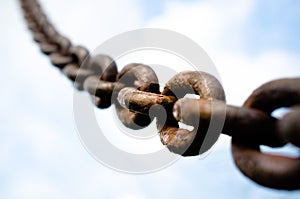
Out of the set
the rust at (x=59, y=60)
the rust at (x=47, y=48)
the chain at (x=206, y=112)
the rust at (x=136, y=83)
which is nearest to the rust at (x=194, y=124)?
the chain at (x=206, y=112)

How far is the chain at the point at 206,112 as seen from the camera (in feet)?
2.25

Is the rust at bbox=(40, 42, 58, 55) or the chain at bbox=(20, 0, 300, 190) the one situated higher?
the rust at bbox=(40, 42, 58, 55)

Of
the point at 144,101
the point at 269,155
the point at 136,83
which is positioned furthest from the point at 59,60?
the point at 269,155

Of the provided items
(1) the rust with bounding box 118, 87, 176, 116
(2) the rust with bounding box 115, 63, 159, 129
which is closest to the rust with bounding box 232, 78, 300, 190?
(1) the rust with bounding box 118, 87, 176, 116

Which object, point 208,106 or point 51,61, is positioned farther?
point 51,61

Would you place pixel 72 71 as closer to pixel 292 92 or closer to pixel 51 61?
pixel 51 61

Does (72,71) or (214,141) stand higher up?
(72,71)

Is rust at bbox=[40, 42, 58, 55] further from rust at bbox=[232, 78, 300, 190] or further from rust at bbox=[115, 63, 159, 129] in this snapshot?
rust at bbox=[232, 78, 300, 190]

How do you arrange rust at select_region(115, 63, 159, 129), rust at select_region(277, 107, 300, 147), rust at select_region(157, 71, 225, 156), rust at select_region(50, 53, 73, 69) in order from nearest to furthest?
rust at select_region(277, 107, 300, 147) → rust at select_region(157, 71, 225, 156) → rust at select_region(115, 63, 159, 129) → rust at select_region(50, 53, 73, 69)

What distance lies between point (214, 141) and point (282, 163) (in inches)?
8.6

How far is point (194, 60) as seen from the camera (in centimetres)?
124

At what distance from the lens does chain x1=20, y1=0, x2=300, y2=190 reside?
69 centimetres

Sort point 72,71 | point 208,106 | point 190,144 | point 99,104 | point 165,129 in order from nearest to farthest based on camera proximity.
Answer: point 208,106 < point 190,144 < point 165,129 < point 99,104 < point 72,71

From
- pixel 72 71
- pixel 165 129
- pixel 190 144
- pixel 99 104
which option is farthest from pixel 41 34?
pixel 190 144
